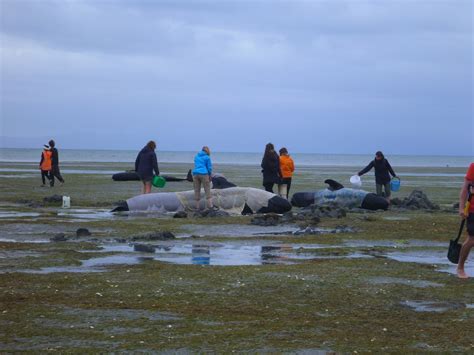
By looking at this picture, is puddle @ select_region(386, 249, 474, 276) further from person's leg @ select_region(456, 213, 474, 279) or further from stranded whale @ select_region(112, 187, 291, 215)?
stranded whale @ select_region(112, 187, 291, 215)

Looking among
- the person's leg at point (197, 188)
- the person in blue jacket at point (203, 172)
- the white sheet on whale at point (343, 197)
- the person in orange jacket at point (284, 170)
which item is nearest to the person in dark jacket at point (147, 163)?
the person's leg at point (197, 188)

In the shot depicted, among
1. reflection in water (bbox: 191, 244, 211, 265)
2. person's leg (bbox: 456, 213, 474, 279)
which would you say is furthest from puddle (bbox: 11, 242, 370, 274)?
person's leg (bbox: 456, 213, 474, 279)

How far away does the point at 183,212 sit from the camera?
974 inches

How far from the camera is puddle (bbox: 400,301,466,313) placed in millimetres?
11055

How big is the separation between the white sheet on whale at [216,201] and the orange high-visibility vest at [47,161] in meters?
11.8

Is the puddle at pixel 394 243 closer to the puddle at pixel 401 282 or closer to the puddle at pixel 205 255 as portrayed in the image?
the puddle at pixel 205 255

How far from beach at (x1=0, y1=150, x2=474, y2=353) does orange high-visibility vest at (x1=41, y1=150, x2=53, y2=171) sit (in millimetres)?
14894

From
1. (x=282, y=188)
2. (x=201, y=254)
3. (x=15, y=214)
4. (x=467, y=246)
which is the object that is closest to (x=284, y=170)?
(x=282, y=188)

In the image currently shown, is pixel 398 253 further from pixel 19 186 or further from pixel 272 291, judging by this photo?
pixel 19 186

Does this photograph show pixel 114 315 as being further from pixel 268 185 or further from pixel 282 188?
pixel 282 188

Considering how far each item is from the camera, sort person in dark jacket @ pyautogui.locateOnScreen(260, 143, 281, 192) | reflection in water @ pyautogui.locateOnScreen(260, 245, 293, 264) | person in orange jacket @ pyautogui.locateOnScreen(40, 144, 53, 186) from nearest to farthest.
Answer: reflection in water @ pyautogui.locateOnScreen(260, 245, 293, 264), person in dark jacket @ pyautogui.locateOnScreen(260, 143, 281, 192), person in orange jacket @ pyautogui.locateOnScreen(40, 144, 53, 186)

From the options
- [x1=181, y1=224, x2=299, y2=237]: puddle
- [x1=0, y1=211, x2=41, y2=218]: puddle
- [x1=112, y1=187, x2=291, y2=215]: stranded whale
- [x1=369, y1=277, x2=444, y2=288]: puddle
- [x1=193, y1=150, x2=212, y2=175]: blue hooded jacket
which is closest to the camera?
[x1=369, y1=277, x2=444, y2=288]: puddle

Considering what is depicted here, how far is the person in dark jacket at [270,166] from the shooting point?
27.8 meters

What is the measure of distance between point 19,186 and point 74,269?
2847 centimetres
